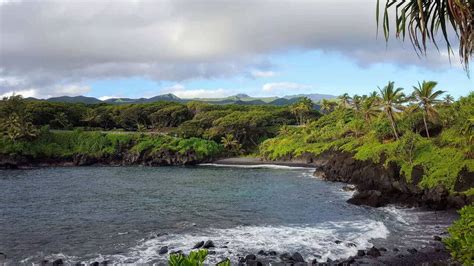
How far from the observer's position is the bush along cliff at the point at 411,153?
38.2m

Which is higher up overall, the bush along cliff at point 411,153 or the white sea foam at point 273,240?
the bush along cliff at point 411,153

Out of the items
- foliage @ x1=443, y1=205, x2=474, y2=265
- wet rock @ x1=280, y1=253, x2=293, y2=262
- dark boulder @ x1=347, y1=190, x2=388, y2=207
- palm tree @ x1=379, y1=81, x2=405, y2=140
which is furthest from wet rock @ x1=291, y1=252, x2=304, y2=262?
palm tree @ x1=379, y1=81, x2=405, y2=140

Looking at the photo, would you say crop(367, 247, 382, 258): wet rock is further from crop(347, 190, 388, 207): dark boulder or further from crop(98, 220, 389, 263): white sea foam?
crop(347, 190, 388, 207): dark boulder

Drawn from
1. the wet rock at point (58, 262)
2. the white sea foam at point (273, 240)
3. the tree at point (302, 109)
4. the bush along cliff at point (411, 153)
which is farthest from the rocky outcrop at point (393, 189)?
the tree at point (302, 109)

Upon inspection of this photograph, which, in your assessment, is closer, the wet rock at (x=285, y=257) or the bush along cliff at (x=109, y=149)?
the wet rock at (x=285, y=257)

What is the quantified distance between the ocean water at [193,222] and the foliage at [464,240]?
419 inches

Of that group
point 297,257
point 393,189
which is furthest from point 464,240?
point 393,189

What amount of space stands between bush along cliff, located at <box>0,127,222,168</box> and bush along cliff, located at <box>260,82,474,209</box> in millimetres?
33044

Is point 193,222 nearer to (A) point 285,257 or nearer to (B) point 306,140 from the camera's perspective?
(A) point 285,257

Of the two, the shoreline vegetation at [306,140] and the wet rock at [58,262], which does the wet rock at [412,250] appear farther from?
the wet rock at [58,262]

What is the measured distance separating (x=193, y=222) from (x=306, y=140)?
2392 inches

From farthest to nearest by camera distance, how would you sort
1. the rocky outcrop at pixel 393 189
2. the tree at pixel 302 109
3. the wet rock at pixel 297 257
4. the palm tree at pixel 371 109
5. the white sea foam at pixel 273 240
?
the tree at pixel 302 109, the palm tree at pixel 371 109, the rocky outcrop at pixel 393 189, the white sea foam at pixel 273 240, the wet rock at pixel 297 257

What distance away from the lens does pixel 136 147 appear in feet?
323

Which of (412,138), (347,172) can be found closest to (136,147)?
(347,172)
